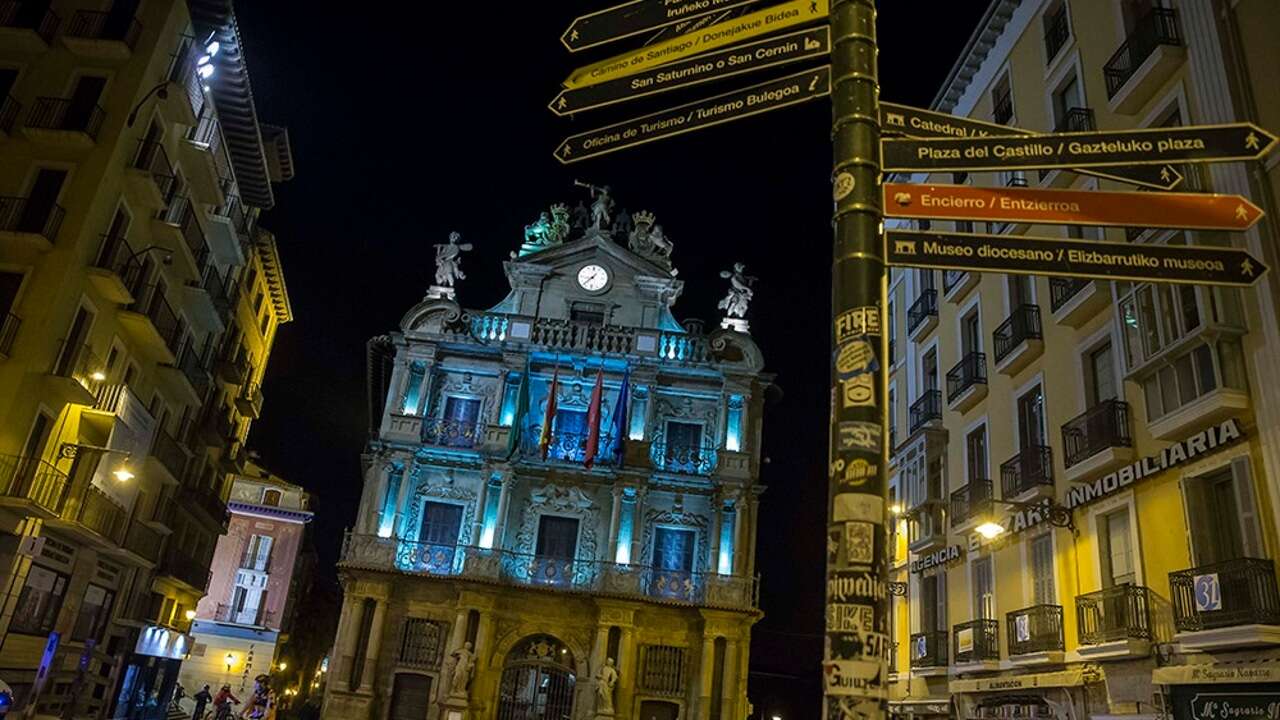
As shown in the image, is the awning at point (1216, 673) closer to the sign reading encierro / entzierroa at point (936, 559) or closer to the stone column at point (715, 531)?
the sign reading encierro / entzierroa at point (936, 559)

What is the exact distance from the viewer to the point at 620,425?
3550 cm

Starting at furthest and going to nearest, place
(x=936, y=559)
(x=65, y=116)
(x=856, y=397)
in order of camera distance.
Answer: (x=65, y=116) → (x=936, y=559) → (x=856, y=397)

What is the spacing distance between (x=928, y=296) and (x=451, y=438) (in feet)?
64.4

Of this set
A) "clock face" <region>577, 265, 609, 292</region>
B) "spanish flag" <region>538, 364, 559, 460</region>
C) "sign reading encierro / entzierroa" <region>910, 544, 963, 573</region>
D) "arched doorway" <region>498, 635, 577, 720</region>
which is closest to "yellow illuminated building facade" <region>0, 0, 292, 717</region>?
"spanish flag" <region>538, 364, 559, 460</region>

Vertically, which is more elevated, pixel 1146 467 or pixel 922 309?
pixel 922 309

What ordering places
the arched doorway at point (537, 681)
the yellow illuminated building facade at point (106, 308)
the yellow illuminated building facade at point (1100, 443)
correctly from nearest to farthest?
the yellow illuminated building facade at point (1100, 443) < the yellow illuminated building facade at point (106, 308) < the arched doorway at point (537, 681)

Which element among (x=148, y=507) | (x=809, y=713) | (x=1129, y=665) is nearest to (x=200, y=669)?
(x=148, y=507)

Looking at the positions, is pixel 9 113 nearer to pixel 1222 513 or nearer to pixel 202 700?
pixel 202 700

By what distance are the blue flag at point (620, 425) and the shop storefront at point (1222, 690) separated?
75.9ft

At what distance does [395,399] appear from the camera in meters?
37.2

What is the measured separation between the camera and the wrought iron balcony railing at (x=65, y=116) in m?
24.0

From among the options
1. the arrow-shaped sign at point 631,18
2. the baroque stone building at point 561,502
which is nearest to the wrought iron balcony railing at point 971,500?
the baroque stone building at point 561,502

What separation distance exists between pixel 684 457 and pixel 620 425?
348 cm

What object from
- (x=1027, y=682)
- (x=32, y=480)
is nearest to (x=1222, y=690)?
(x=1027, y=682)
